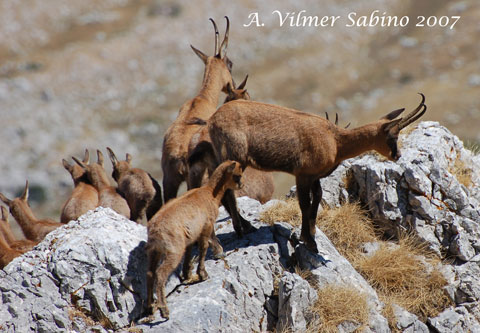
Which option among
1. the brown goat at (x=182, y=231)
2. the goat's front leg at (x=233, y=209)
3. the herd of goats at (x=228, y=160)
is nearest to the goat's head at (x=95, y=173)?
the herd of goats at (x=228, y=160)

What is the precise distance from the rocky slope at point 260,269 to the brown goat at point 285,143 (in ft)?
2.07

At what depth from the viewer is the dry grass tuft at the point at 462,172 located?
11218 mm

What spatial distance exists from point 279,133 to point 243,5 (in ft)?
199

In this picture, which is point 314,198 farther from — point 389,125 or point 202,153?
point 202,153

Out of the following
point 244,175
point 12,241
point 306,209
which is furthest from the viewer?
point 244,175

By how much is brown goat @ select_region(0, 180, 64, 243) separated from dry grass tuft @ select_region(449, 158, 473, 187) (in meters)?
7.24

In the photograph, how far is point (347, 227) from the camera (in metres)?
10.2

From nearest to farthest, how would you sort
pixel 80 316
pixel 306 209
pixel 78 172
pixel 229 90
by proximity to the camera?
pixel 80 316
pixel 306 209
pixel 229 90
pixel 78 172

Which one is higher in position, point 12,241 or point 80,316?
point 12,241

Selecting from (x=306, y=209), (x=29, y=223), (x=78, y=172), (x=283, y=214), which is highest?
(x=78, y=172)

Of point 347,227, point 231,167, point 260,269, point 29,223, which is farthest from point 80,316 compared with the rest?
point 29,223

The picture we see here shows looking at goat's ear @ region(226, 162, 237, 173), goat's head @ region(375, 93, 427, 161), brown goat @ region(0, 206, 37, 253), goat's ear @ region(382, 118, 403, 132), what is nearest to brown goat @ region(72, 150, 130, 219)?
brown goat @ region(0, 206, 37, 253)

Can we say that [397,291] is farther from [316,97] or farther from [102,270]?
[316,97]

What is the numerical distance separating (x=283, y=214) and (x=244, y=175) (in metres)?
2.36
